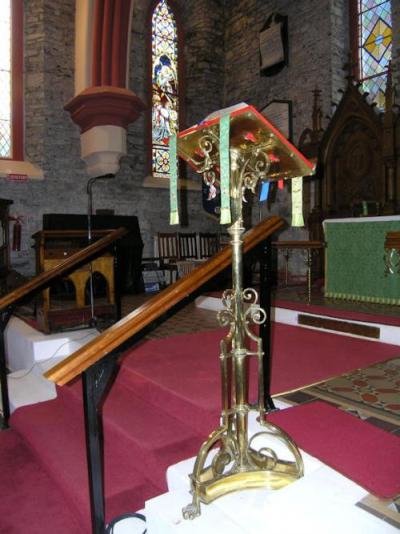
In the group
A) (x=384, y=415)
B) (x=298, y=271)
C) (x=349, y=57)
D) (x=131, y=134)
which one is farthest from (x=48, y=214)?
(x=384, y=415)

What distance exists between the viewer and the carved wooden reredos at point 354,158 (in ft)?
18.7

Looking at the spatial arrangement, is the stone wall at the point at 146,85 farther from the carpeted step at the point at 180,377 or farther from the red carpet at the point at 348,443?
the red carpet at the point at 348,443

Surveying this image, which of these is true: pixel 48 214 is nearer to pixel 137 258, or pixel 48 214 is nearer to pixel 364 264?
pixel 137 258

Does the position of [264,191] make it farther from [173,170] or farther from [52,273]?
[52,273]

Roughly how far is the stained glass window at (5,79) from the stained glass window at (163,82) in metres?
2.47

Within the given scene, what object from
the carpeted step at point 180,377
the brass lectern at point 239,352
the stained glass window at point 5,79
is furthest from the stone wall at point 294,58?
the brass lectern at point 239,352

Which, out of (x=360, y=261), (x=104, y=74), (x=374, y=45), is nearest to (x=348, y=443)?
(x=360, y=261)

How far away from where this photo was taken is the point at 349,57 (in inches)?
271

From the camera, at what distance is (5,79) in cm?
729

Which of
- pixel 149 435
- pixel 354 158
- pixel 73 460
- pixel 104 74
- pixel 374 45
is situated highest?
pixel 374 45

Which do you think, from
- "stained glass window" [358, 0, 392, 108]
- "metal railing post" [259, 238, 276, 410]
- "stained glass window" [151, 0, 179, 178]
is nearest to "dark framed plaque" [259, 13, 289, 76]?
"stained glass window" [358, 0, 392, 108]

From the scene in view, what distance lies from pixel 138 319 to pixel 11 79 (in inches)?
278

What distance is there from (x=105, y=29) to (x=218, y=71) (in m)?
2.99

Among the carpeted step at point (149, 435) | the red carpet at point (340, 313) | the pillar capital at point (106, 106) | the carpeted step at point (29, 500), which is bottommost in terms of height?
the carpeted step at point (29, 500)
